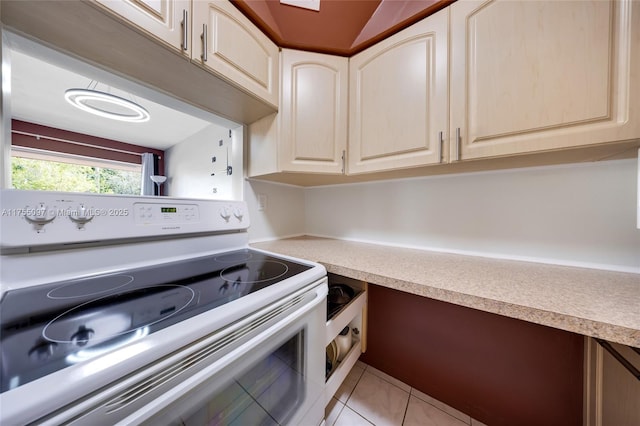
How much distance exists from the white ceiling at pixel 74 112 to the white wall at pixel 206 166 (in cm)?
13

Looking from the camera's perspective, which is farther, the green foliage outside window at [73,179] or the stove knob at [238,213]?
the green foliage outside window at [73,179]

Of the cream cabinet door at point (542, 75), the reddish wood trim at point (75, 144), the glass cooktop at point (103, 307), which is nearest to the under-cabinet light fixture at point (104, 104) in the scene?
the reddish wood trim at point (75, 144)

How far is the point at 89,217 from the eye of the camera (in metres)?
0.69

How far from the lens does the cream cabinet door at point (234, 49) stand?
0.76 m

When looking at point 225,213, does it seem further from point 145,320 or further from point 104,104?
point 104,104

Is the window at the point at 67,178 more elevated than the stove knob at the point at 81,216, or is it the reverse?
the window at the point at 67,178

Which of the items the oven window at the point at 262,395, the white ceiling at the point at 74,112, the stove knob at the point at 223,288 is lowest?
the oven window at the point at 262,395

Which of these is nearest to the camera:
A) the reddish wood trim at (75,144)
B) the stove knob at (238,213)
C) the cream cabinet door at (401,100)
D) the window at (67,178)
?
the cream cabinet door at (401,100)

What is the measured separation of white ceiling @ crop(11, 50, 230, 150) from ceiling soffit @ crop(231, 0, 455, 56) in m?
0.58

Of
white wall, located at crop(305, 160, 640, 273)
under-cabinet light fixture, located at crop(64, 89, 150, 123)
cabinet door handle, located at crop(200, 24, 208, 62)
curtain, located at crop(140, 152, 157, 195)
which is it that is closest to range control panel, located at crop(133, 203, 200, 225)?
cabinet door handle, located at crop(200, 24, 208, 62)

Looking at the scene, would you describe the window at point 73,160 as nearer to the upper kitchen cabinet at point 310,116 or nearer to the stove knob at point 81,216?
the stove knob at point 81,216

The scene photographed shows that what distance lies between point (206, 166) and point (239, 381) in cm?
201

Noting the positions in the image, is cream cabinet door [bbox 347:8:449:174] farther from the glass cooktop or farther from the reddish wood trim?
the reddish wood trim

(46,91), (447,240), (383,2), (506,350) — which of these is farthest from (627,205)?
(46,91)
